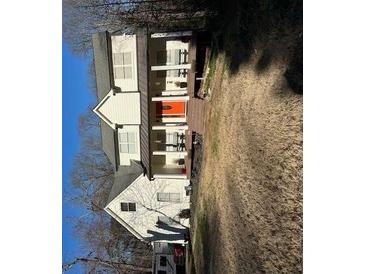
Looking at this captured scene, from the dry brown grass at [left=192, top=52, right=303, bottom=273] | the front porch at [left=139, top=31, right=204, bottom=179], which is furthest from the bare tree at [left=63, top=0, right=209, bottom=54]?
the dry brown grass at [left=192, top=52, right=303, bottom=273]

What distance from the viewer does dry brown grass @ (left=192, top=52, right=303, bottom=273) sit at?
8.16 metres

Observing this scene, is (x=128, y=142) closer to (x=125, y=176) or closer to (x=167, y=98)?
(x=125, y=176)

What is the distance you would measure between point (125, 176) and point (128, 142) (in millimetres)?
2985

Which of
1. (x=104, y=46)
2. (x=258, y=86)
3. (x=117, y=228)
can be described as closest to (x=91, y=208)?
(x=117, y=228)

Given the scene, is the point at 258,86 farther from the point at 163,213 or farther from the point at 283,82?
the point at 163,213

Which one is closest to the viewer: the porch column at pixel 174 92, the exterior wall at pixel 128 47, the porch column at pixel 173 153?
the exterior wall at pixel 128 47

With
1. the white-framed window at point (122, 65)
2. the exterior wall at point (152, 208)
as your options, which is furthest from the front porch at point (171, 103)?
the white-framed window at point (122, 65)

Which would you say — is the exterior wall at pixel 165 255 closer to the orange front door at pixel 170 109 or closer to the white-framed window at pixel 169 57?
the orange front door at pixel 170 109

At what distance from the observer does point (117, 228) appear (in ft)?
126

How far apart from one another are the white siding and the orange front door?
177cm

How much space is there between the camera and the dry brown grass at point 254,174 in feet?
26.8

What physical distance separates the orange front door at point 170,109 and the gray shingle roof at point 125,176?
4.26 metres

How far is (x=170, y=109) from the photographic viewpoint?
25984 millimetres

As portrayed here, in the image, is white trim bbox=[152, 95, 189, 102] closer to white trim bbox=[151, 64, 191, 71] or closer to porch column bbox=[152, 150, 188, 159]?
white trim bbox=[151, 64, 191, 71]
